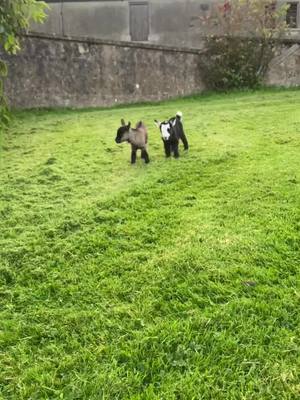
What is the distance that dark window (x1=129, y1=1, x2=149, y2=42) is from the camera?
16.9 meters

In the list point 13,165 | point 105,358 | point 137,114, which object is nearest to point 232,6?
point 137,114

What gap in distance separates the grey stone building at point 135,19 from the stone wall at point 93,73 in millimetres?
4397

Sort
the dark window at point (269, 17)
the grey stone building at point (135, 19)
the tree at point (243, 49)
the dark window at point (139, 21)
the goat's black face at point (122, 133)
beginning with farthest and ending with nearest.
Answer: the dark window at point (139, 21)
the grey stone building at point (135, 19)
the dark window at point (269, 17)
the tree at point (243, 49)
the goat's black face at point (122, 133)

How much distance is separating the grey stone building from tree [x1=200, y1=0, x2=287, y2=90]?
11.9 ft

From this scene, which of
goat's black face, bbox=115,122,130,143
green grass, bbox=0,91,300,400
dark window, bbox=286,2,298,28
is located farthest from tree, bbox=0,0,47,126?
dark window, bbox=286,2,298,28

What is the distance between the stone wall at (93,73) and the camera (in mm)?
12289

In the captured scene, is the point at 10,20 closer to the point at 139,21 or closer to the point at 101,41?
the point at 101,41

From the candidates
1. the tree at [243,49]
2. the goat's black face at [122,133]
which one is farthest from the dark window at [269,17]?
the goat's black face at [122,133]

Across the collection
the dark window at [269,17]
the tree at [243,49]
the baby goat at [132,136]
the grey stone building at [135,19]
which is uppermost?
the grey stone building at [135,19]

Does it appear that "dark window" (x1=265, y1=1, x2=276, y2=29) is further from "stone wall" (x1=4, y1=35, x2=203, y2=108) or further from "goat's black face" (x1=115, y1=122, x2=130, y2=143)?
"goat's black face" (x1=115, y1=122, x2=130, y2=143)

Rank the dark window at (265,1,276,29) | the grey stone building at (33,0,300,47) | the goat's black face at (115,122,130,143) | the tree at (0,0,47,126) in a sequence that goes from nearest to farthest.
Result: the tree at (0,0,47,126) < the goat's black face at (115,122,130,143) < the dark window at (265,1,276,29) < the grey stone building at (33,0,300,47)

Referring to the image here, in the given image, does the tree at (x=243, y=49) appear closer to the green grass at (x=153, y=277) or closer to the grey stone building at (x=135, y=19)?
the grey stone building at (x=135, y=19)

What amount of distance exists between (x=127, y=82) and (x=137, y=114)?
2.96 meters

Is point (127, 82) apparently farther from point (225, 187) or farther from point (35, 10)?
point (35, 10)
